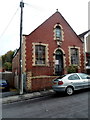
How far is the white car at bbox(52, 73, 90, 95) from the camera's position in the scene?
8.04 m

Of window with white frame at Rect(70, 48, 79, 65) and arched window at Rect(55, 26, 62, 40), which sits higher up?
arched window at Rect(55, 26, 62, 40)

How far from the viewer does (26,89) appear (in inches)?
413

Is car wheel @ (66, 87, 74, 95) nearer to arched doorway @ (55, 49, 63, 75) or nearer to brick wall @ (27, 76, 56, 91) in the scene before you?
brick wall @ (27, 76, 56, 91)

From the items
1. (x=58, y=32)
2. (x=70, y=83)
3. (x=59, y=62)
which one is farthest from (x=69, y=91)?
(x=58, y=32)

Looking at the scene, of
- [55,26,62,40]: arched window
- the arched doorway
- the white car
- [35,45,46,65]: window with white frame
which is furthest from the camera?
[55,26,62,40]: arched window

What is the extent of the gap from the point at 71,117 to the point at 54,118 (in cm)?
68

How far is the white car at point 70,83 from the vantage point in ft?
26.4

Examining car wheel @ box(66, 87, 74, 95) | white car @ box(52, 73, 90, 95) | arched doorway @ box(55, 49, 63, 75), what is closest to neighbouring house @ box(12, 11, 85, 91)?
arched doorway @ box(55, 49, 63, 75)

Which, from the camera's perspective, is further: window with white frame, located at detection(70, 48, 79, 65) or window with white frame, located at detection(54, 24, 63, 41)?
window with white frame, located at detection(70, 48, 79, 65)

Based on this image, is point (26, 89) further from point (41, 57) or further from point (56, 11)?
point (56, 11)

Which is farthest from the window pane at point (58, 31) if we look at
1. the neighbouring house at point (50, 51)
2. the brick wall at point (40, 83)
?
the brick wall at point (40, 83)

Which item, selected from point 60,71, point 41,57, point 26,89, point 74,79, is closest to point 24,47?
point 41,57

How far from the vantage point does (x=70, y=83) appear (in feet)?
26.8

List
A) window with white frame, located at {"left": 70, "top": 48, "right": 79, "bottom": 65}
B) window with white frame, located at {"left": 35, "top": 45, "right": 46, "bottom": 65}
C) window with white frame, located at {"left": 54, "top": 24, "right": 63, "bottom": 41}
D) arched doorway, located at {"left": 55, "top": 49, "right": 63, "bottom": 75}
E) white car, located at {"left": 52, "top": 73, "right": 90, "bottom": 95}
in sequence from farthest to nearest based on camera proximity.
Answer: window with white frame, located at {"left": 70, "top": 48, "right": 79, "bottom": 65}, window with white frame, located at {"left": 54, "top": 24, "right": 63, "bottom": 41}, arched doorway, located at {"left": 55, "top": 49, "right": 63, "bottom": 75}, window with white frame, located at {"left": 35, "top": 45, "right": 46, "bottom": 65}, white car, located at {"left": 52, "top": 73, "right": 90, "bottom": 95}
